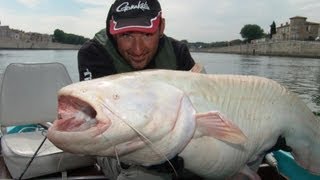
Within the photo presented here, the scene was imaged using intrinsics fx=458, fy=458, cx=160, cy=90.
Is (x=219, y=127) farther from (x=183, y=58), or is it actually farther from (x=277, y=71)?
(x=277, y=71)

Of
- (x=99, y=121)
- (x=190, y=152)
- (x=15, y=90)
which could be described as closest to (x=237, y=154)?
(x=190, y=152)

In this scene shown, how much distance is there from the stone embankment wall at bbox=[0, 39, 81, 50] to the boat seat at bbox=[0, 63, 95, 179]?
11622 centimetres

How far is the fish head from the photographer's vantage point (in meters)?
1.88

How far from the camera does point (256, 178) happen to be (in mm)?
2734

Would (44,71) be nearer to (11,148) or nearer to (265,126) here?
(11,148)

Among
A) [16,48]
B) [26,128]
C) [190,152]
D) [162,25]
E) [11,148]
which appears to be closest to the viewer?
[190,152]

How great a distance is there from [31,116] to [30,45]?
13502 cm

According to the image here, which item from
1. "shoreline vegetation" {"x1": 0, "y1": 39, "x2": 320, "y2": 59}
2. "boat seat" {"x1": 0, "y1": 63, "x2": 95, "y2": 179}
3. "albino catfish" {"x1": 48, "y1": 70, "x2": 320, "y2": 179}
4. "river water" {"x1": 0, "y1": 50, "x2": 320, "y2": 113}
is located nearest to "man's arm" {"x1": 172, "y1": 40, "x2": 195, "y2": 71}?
"albino catfish" {"x1": 48, "y1": 70, "x2": 320, "y2": 179}

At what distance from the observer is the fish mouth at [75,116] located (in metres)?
1.92

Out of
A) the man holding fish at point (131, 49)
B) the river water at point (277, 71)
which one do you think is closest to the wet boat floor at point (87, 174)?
the man holding fish at point (131, 49)

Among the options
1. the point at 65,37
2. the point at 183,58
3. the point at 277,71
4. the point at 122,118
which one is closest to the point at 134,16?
the point at 183,58

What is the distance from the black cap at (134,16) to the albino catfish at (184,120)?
0.69 metres

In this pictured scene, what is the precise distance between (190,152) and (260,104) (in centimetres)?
52

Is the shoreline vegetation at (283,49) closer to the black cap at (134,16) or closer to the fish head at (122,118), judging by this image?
the black cap at (134,16)
